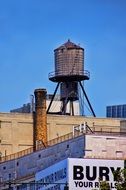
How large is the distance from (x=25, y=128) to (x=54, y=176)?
35.3 metres

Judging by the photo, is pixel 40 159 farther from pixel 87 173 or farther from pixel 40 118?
pixel 40 118

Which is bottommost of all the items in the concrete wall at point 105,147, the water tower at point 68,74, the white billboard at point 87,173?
the white billboard at point 87,173

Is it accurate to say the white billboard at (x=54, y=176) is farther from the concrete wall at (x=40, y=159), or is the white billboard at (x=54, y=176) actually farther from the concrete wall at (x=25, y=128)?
the concrete wall at (x=25, y=128)

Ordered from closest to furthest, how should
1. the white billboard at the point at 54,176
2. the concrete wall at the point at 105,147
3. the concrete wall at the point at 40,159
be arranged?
the white billboard at the point at 54,176 → the concrete wall at the point at 105,147 → the concrete wall at the point at 40,159

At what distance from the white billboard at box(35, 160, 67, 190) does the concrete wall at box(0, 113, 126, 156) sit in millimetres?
28367

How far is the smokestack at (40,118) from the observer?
393ft

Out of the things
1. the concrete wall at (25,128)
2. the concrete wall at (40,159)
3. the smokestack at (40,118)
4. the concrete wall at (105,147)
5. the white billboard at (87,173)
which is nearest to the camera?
the white billboard at (87,173)

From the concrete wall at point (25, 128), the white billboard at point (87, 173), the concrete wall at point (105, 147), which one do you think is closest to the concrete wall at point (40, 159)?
the concrete wall at point (105, 147)

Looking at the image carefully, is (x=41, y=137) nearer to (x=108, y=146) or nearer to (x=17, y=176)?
(x=17, y=176)

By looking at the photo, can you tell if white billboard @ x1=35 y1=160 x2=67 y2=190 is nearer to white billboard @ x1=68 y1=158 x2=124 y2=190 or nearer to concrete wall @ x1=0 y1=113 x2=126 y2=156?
white billboard @ x1=68 y1=158 x2=124 y2=190

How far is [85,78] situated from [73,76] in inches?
70.6

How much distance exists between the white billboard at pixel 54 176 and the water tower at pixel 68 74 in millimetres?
37629

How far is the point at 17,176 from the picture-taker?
108 m

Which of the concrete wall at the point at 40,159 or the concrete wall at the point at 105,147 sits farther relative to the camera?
the concrete wall at the point at 40,159
